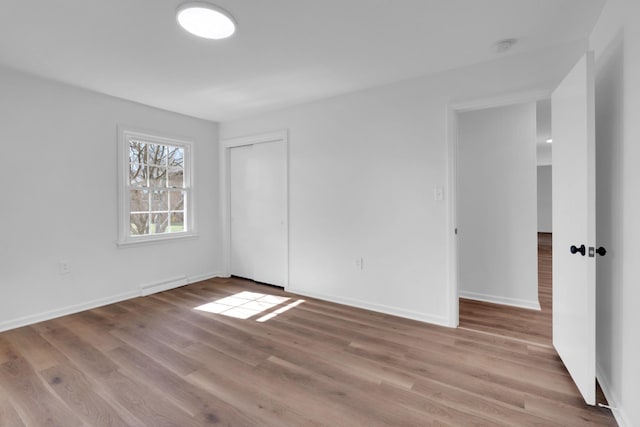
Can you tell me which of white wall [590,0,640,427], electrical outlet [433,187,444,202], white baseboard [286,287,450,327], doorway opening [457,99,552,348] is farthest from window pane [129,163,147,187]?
white wall [590,0,640,427]

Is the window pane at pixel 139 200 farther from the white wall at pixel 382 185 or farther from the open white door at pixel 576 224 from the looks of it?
the open white door at pixel 576 224

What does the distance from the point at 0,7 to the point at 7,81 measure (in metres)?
1.30

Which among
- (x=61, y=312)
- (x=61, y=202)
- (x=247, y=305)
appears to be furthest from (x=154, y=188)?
(x=247, y=305)

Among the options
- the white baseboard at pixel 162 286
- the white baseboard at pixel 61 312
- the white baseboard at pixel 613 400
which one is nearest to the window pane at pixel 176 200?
the white baseboard at pixel 162 286

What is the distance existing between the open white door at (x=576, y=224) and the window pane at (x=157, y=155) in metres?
4.31

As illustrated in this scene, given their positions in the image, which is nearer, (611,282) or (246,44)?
(611,282)

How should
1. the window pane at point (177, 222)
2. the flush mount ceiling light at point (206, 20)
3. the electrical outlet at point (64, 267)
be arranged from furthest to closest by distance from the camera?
the window pane at point (177, 222), the electrical outlet at point (64, 267), the flush mount ceiling light at point (206, 20)

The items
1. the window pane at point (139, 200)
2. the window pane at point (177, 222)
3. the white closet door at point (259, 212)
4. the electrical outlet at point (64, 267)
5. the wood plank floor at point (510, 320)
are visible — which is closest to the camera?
the wood plank floor at point (510, 320)

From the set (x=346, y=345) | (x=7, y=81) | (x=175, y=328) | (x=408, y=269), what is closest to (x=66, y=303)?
(x=175, y=328)

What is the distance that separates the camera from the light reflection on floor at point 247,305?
330 cm

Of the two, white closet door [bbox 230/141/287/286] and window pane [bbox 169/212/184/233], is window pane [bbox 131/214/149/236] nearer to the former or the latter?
window pane [bbox 169/212/184/233]

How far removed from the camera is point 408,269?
320 centimetres

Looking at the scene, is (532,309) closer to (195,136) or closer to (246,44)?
(246,44)

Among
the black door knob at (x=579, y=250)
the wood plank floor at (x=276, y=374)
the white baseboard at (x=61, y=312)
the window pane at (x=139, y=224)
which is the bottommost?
the wood plank floor at (x=276, y=374)
